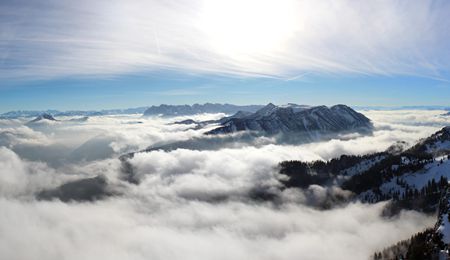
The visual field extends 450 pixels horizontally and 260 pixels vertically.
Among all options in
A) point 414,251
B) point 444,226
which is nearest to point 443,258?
point 414,251

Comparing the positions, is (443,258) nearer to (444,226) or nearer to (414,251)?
(414,251)

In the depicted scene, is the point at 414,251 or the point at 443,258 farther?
the point at 414,251

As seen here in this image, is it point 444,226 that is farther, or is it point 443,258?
point 444,226
